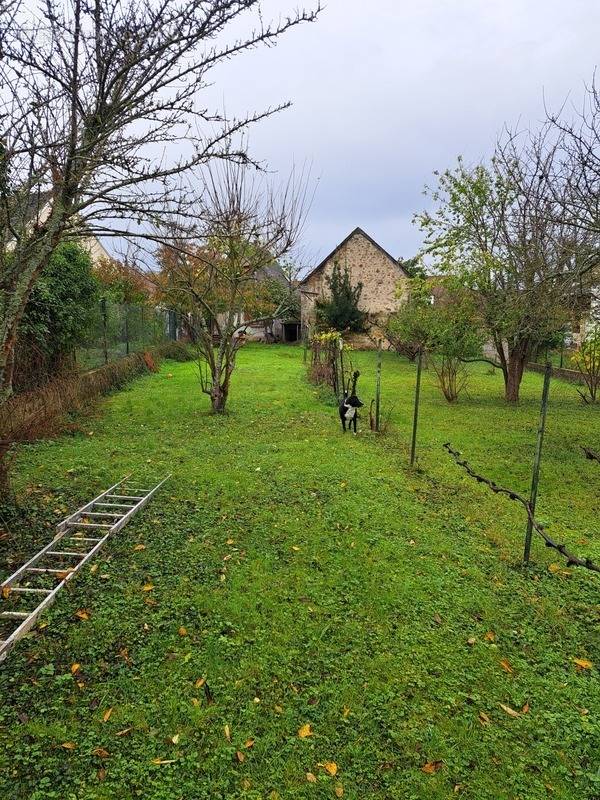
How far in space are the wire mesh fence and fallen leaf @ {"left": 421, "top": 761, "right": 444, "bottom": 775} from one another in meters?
10.1

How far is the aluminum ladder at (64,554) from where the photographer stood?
326cm

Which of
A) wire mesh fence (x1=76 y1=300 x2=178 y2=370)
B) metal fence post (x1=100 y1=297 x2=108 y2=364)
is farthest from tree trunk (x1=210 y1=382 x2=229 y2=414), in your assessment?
metal fence post (x1=100 y1=297 x2=108 y2=364)

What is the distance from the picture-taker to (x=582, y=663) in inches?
125

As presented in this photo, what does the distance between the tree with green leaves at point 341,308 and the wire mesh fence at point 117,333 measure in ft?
33.3

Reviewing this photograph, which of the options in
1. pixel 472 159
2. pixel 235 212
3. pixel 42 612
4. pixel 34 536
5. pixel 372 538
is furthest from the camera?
pixel 472 159

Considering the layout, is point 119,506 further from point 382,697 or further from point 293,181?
point 293,181

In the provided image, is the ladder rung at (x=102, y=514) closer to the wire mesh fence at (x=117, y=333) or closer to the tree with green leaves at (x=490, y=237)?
the wire mesh fence at (x=117, y=333)

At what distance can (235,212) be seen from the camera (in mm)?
9289

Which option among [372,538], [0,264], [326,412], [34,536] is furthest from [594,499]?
[0,264]

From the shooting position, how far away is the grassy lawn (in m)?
2.33

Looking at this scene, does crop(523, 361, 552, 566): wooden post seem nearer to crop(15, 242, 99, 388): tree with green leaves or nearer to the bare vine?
the bare vine

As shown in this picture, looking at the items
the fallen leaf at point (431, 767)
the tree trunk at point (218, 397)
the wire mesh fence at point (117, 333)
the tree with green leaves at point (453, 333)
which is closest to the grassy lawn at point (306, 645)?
the fallen leaf at point (431, 767)

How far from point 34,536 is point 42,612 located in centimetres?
125

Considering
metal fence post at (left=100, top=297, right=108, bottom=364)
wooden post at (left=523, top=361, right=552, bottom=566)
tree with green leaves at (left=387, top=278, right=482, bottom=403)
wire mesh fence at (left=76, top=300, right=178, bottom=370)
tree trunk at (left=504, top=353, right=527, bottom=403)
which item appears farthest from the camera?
tree trunk at (left=504, top=353, right=527, bottom=403)
